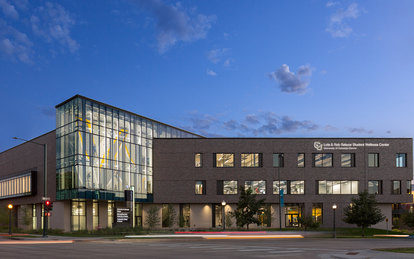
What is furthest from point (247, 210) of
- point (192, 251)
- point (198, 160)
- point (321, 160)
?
point (192, 251)

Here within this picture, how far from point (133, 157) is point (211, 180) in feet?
41.4

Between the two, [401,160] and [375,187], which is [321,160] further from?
[401,160]

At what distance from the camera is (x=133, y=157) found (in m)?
65.1

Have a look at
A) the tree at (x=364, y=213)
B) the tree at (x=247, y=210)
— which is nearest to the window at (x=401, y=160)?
the tree at (x=364, y=213)

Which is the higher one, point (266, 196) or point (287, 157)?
point (287, 157)

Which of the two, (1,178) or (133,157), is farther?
(1,178)

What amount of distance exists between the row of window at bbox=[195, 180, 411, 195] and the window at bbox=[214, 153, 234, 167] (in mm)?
2623

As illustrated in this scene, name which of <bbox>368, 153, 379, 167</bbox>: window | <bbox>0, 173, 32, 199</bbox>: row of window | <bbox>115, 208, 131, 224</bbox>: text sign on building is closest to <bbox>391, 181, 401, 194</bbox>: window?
<bbox>368, 153, 379, 167</bbox>: window

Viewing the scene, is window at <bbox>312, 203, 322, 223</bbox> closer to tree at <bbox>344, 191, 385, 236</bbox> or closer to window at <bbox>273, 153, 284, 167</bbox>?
window at <bbox>273, 153, 284, 167</bbox>

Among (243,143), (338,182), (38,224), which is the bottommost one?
(38,224)

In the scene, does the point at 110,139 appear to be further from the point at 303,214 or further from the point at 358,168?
the point at 358,168

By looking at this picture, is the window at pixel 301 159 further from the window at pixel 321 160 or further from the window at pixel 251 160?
the window at pixel 251 160

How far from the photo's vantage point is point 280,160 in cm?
6969

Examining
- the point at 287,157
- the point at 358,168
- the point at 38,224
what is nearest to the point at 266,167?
the point at 287,157
